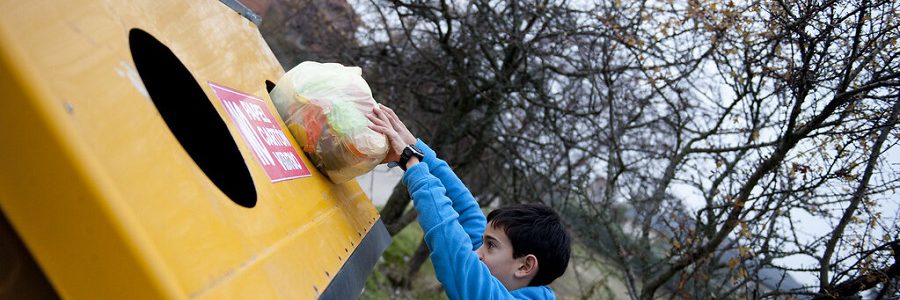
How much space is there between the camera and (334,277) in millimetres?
1644

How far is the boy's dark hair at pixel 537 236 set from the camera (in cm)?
231

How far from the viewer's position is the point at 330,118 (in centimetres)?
200

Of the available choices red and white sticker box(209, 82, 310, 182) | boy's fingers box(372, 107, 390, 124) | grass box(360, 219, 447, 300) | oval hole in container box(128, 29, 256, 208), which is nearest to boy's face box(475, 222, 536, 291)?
boy's fingers box(372, 107, 390, 124)

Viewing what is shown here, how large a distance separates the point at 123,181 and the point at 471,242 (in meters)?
1.46

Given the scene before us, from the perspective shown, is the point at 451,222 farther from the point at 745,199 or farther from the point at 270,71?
the point at 745,199

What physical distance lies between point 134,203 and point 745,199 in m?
3.69

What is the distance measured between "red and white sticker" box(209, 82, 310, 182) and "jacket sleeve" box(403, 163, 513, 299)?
416mm

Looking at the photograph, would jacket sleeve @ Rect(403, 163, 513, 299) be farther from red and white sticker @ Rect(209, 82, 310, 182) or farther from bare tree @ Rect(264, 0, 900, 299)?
bare tree @ Rect(264, 0, 900, 299)

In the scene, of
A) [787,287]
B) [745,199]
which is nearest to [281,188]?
[745,199]

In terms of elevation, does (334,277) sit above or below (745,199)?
above

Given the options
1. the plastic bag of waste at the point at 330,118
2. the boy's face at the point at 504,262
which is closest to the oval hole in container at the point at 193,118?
the plastic bag of waste at the point at 330,118

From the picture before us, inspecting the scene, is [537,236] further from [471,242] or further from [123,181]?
[123,181]

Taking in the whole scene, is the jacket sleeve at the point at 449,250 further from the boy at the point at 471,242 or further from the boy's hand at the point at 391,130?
the boy's hand at the point at 391,130

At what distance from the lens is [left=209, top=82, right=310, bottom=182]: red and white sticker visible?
5.25 feet
